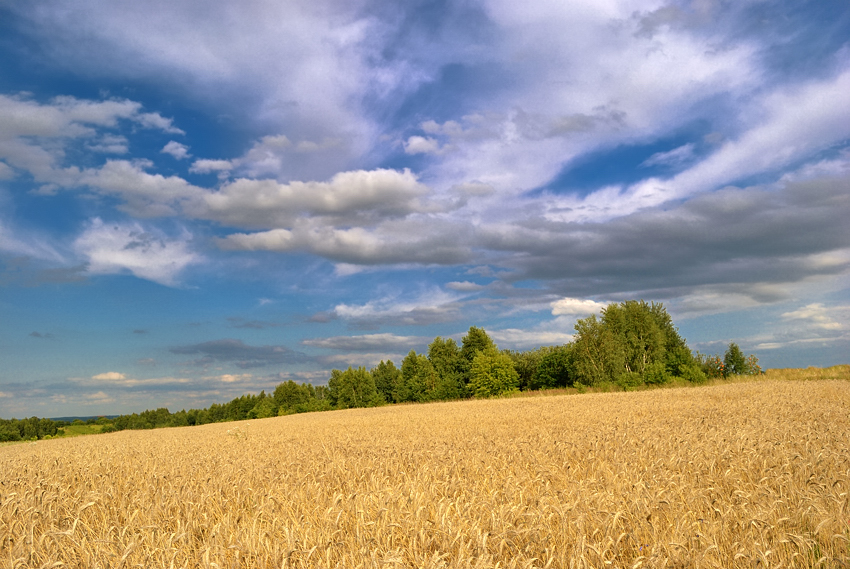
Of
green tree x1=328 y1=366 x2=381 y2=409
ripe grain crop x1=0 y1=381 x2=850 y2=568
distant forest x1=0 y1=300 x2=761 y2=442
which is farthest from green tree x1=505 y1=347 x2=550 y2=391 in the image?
ripe grain crop x1=0 y1=381 x2=850 y2=568

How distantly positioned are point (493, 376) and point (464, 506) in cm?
5507

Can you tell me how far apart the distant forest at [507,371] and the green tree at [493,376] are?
119 mm

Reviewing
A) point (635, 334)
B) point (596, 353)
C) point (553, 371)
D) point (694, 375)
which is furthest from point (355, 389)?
point (694, 375)

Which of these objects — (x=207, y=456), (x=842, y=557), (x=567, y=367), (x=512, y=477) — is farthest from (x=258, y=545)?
(x=567, y=367)

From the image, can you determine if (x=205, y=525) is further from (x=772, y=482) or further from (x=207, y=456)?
(x=772, y=482)

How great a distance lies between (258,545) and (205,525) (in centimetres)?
128

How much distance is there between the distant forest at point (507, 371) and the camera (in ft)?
177

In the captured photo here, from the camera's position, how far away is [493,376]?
5800 centimetres

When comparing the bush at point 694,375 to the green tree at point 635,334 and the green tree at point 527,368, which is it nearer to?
the green tree at point 635,334

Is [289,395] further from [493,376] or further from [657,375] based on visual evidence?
[657,375]

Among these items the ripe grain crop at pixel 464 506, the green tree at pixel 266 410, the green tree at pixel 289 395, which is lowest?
the green tree at pixel 266 410

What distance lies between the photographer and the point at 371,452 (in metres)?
8.38

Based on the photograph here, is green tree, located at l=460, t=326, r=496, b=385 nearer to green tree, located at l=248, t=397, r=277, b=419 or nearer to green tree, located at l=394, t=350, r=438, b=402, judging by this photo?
green tree, located at l=394, t=350, r=438, b=402

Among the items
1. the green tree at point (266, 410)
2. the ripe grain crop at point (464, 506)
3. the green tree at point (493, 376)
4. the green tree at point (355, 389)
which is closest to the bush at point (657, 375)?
the green tree at point (493, 376)
